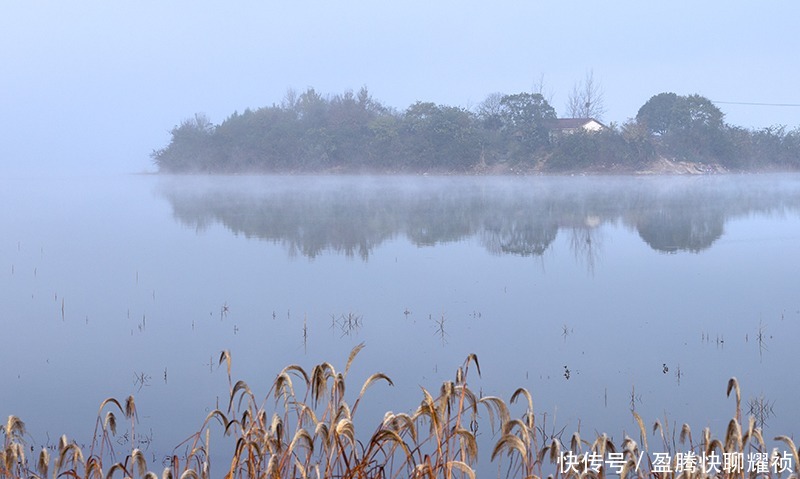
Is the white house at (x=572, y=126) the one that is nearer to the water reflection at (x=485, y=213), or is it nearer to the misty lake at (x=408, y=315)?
the water reflection at (x=485, y=213)

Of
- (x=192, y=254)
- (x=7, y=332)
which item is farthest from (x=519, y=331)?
(x=192, y=254)

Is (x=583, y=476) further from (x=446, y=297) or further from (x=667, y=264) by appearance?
(x=667, y=264)

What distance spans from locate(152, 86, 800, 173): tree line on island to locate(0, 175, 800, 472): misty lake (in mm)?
26072

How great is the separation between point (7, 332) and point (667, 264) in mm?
7752

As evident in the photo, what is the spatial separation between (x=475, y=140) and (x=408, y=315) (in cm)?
3638

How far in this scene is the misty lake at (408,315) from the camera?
18.8ft

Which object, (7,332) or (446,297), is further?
(446,297)

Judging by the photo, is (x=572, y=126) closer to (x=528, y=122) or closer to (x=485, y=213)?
(x=528, y=122)

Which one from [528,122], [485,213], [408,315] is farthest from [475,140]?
[408,315]

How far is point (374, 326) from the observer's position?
8.02 meters

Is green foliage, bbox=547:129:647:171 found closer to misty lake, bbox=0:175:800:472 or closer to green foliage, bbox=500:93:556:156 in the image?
green foliage, bbox=500:93:556:156

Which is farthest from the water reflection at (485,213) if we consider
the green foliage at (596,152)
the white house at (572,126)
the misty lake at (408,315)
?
the white house at (572,126)

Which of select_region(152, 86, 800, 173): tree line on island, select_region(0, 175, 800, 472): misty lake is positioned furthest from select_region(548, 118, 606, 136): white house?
select_region(0, 175, 800, 472): misty lake

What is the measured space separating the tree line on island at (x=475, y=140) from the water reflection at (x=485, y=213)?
33.8 feet
